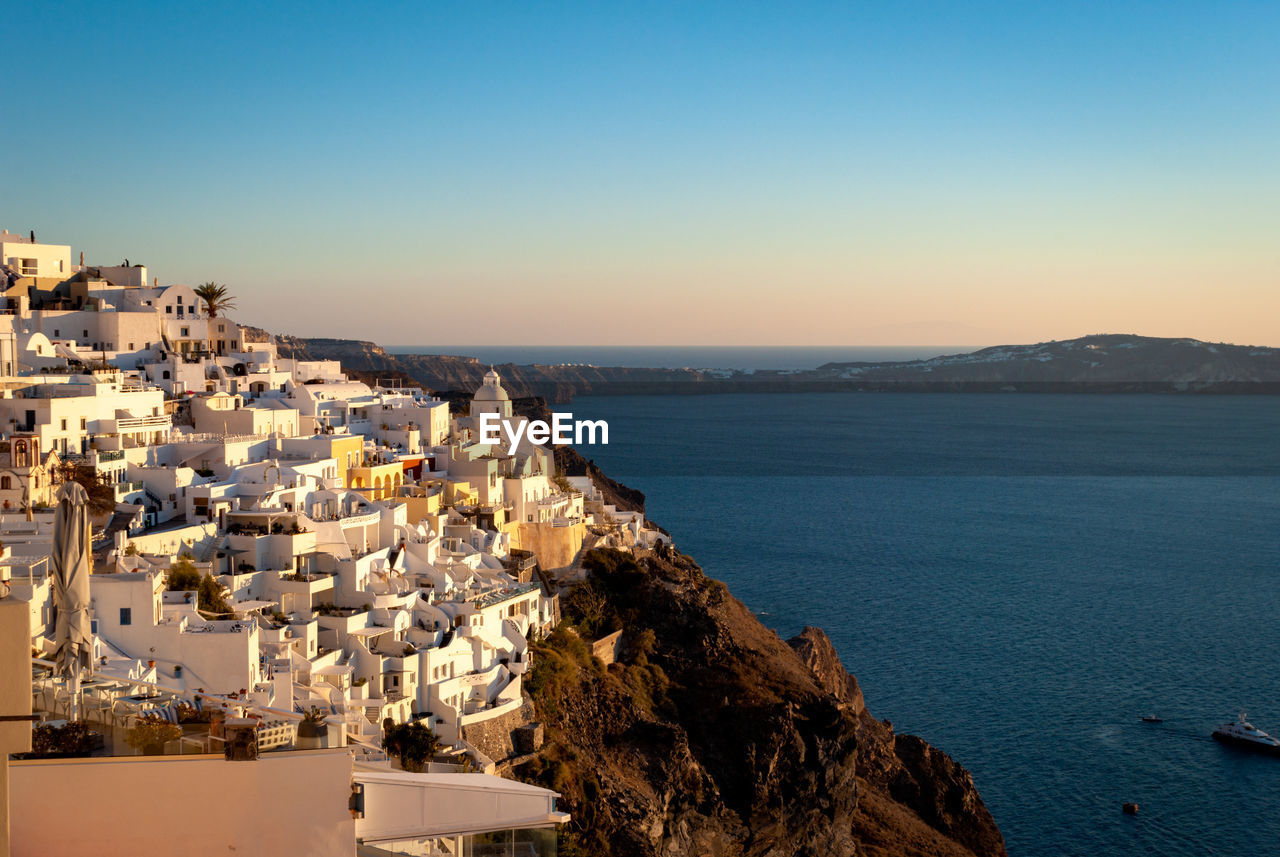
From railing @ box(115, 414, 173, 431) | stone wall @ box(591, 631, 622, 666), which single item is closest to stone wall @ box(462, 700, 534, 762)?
stone wall @ box(591, 631, 622, 666)

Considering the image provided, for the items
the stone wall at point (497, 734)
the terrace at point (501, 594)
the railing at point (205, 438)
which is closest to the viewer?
the stone wall at point (497, 734)

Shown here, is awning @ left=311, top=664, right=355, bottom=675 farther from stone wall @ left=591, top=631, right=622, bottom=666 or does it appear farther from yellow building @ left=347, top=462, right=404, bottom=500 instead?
yellow building @ left=347, top=462, right=404, bottom=500

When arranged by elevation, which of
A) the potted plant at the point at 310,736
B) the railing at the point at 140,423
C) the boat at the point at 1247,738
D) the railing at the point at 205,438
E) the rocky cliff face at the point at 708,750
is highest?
the railing at the point at 140,423

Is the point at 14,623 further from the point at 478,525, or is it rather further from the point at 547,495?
the point at 547,495

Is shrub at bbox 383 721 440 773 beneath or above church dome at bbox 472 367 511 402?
beneath

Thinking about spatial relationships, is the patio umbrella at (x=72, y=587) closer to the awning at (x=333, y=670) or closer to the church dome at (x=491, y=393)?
the awning at (x=333, y=670)

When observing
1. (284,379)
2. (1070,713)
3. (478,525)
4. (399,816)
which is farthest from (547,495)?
(399,816)

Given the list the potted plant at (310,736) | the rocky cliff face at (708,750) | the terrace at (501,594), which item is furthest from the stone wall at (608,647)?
the potted plant at (310,736)
